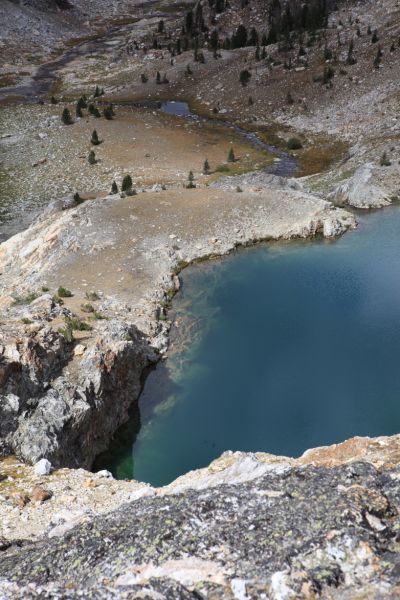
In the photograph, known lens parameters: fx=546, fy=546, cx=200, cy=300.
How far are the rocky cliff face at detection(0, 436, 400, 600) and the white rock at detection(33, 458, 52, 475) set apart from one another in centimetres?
454

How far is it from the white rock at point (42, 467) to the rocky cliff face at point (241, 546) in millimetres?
4543

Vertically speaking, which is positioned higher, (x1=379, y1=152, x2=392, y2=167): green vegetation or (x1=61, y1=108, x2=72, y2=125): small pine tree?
(x1=61, y1=108, x2=72, y2=125): small pine tree

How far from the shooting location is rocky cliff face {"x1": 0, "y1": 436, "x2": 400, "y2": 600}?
1072 cm

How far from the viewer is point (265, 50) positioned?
9269 cm

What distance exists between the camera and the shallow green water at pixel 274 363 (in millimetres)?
22719

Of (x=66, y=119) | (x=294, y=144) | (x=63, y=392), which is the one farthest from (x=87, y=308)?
(x=66, y=119)

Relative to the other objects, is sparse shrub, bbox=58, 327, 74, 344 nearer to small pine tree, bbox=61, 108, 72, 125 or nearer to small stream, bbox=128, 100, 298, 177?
small stream, bbox=128, 100, 298, 177

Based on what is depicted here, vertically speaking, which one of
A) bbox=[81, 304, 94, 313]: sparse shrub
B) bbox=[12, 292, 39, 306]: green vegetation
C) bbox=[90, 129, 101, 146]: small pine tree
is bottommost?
bbox=[81, 304, 94, 313]: sparse shrub

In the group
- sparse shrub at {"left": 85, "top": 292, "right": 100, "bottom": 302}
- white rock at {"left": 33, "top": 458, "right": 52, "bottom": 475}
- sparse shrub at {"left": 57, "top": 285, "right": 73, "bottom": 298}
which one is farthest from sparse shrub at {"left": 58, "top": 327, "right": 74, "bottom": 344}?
white rock at {"left": 33, "top": 458, "right": 52, "bottom": 475}

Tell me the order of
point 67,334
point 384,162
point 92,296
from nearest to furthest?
point 67,334
point 92,296
point 384,162

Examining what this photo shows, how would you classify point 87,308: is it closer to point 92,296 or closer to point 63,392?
point 92,296

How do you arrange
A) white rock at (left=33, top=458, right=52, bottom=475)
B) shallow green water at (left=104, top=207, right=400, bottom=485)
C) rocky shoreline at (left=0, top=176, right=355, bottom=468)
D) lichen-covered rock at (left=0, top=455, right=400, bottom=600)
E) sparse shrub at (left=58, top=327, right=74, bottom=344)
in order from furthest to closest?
sparse shrub at (left=58, top=327, right=74, bottom=344), shallow green water at (left=104, top=207, right=400, bottom=485), rocky shoreline at (left=0, top=176, right=355, bottom=468), white rock at (left=33, top=458, right=52, bottom=475), lichen-covered rock at (left=0, top=455, right=400, bottom=600)

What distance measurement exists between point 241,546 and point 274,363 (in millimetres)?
15382

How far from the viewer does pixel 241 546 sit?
11.8 m
